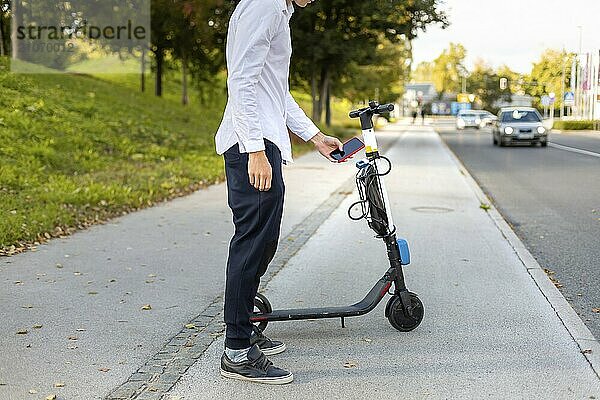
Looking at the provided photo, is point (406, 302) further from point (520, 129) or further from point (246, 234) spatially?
point (520, 129)

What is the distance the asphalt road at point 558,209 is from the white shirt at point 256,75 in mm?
2475

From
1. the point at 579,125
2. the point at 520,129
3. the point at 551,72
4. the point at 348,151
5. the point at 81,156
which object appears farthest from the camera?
the point at 551,72

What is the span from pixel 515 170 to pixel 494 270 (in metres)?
13.9

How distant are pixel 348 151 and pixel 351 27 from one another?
103ft

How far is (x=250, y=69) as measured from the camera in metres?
4.00

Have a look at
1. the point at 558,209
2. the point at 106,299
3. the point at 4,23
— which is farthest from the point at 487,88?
the point at 106,299

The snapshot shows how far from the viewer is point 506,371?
4.42 metres

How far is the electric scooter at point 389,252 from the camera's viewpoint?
486 cm

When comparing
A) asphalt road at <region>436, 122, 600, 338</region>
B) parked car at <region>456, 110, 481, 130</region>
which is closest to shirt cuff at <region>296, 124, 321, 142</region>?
asphalt road at <region>436, 122, 600, 338</region>

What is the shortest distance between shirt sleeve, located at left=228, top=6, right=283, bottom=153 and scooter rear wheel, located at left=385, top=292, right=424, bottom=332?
1596 mm

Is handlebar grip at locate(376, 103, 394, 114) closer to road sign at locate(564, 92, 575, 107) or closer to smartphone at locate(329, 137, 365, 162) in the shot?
smartphone at locate(329, 137, 365, 162)

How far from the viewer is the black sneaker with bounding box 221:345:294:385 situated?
422 cm

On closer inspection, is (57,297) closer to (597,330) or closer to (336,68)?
(597,330)

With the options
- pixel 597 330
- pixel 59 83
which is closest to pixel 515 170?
pixel 59 83
